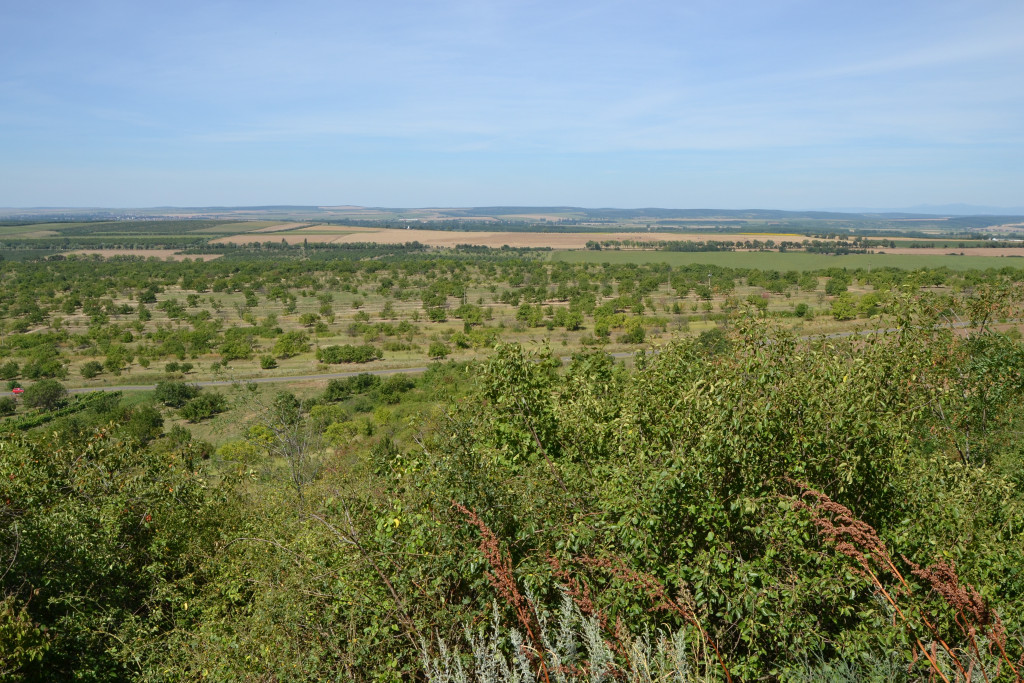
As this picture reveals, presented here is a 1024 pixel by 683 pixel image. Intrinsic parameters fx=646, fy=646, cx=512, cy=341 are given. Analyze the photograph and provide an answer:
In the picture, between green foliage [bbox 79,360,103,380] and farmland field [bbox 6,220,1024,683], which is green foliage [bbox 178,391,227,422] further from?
farmland field [bbox 6,220,1024,683]

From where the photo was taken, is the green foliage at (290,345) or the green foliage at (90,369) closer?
the green foliage at (90,369)

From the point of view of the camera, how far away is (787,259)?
149 meters

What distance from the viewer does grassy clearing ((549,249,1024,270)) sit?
121562 millimetres

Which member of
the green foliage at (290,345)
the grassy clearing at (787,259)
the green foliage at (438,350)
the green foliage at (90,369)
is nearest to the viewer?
the green foliage at (90,369)

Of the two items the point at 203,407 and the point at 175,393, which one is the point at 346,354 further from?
the point at 203,407

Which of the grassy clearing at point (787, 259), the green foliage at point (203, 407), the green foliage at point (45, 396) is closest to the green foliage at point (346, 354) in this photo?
the green foliage at point (203, 407)

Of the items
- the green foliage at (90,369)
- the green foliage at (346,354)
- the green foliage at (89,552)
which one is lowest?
the green foliage at (90,369)

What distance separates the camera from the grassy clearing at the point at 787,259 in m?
122

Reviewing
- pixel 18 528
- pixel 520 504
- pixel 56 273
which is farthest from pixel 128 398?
pixel 56 273

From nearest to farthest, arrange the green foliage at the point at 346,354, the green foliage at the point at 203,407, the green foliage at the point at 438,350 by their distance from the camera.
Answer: the green foliage at the point at 203,407
the green foliage at the point at 438,350
the green foliage at the point at 346,354

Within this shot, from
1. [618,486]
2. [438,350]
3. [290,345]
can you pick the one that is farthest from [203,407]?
[618,486]

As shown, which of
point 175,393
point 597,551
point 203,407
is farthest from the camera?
point 175,393

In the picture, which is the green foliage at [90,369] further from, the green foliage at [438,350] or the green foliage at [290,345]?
the green foliage at [438,350]

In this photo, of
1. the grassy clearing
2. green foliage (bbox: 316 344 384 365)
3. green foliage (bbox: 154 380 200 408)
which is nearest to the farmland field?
green foliage (bbox: 154 380 200 408)
